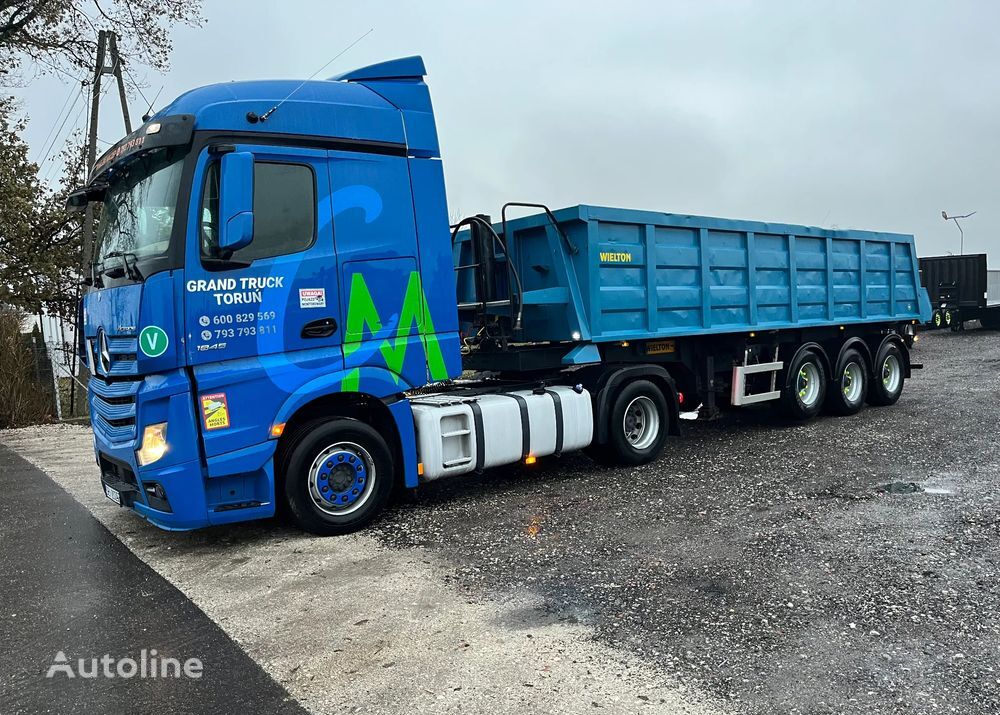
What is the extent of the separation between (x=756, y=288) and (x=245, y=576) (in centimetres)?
677

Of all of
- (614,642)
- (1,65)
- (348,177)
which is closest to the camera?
(614,642)

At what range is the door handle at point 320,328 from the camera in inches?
225

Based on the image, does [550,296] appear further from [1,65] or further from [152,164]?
[1,65]

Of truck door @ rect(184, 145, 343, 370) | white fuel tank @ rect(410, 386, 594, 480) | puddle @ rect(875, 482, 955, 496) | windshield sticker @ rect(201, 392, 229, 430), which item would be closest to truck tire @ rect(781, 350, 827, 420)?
puddle @ rect(875, 482, 955, 496)

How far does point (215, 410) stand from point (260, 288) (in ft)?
2.99

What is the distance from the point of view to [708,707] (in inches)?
128

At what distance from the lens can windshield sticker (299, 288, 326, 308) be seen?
18.6 feet

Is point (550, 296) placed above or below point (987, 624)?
above

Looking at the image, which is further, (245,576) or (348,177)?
(348,177)

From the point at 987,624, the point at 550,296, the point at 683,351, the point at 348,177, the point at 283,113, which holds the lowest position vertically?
the point at 987,624

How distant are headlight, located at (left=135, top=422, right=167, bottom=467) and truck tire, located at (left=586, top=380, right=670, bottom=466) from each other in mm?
4331

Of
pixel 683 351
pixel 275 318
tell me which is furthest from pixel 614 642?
pixel 683 351

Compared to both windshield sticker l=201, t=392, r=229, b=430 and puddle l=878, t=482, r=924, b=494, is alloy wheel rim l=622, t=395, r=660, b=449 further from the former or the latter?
windshield sticker l=201, t=392, r=229, b=430

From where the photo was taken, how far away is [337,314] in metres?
5.83
